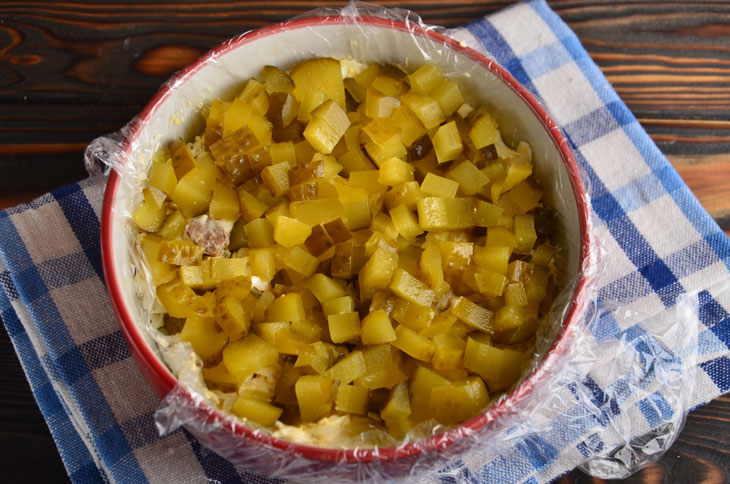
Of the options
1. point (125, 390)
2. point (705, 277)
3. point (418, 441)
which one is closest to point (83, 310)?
point (125, 390)

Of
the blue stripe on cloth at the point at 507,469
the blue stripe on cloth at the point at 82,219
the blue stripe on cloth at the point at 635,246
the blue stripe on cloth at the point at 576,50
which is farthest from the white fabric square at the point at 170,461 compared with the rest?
the blue stripe on cloth at the point at 576,50

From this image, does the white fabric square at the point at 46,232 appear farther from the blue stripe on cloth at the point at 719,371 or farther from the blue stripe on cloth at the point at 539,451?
the blue stripe on cloth at the point at 719,371

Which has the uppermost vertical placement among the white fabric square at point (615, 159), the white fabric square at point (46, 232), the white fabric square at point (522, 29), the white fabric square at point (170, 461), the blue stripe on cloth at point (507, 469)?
the white fabric square at point (522, 29)

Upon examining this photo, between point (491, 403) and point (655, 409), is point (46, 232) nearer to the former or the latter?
point (491, 403)

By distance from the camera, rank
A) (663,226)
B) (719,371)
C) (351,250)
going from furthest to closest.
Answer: (663,226) < (719,371) < (351,250)

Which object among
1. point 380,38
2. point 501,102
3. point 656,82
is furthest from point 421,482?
A: point 656,82

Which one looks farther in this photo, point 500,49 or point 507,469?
point 500,49

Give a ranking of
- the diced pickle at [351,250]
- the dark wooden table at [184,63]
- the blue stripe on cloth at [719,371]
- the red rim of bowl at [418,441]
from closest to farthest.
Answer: the red rim of bowl at [418,441], the diced pickle at [351,250], the blue stripe on cloth at [719,371], the dark wooden table at [184,63]

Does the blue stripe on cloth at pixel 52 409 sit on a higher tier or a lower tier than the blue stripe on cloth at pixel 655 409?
lower
